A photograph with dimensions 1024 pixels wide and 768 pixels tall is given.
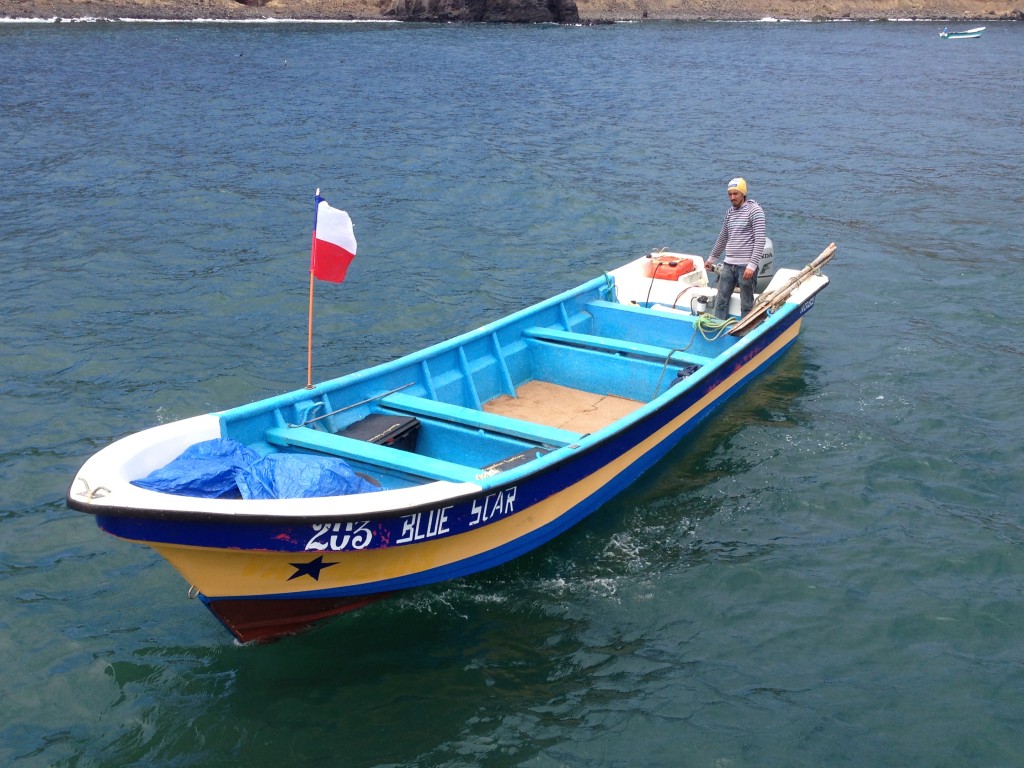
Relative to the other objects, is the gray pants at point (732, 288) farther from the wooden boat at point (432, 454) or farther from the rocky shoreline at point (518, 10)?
the rocky shoreline at point (518, 10)

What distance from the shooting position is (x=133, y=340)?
14.7 meters

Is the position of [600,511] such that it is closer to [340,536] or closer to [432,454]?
[432,454]

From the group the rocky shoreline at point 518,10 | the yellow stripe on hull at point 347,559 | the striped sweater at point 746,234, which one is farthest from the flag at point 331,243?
the rocky shoreline at point 518,10

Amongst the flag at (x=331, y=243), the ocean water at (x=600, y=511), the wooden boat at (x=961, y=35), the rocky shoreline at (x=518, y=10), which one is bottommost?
the ocean water at (x=600, y=511)

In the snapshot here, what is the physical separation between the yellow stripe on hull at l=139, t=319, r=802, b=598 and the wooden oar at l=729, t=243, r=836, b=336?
416 cm

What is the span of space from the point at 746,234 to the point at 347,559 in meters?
8.11

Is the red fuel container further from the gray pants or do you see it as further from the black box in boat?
the black box in boat

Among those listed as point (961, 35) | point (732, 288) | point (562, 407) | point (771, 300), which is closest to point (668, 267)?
point (732, 288)

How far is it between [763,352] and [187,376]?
8.23m

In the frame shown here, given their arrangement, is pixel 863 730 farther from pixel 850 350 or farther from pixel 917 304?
pixel 917 304

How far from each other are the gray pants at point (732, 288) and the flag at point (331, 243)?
615 centimetres

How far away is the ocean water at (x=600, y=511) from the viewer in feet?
24.7

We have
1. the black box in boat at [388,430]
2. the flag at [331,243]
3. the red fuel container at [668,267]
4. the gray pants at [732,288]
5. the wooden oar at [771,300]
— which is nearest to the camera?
the flag at [331,243]

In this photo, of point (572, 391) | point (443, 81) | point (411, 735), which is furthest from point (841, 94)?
point (411, 735)
